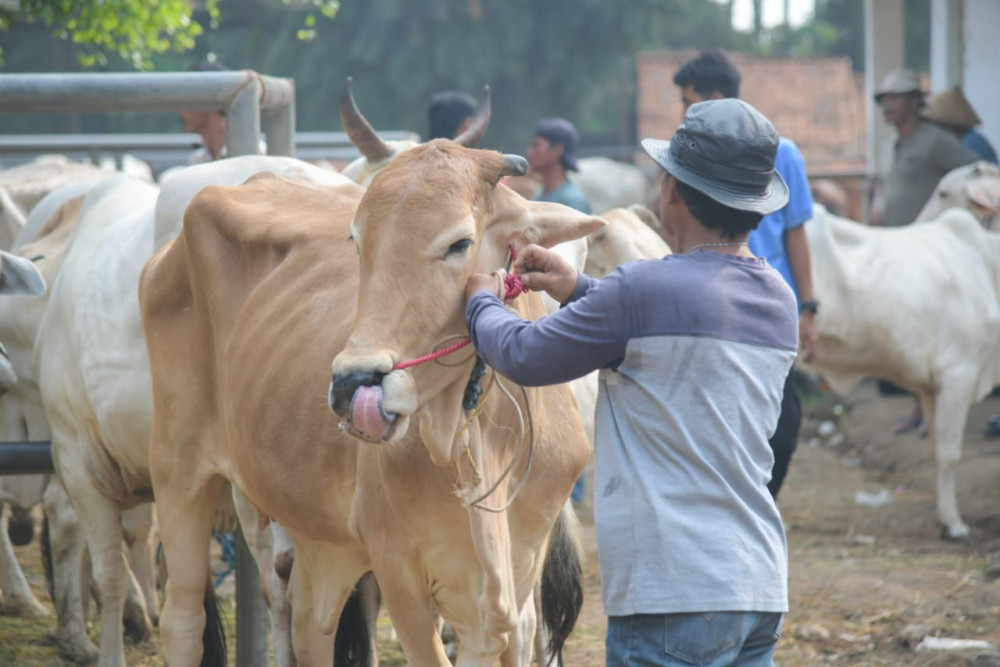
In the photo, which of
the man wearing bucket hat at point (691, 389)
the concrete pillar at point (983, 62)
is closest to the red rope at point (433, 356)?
the man wearing bucket hat at point (691, 389)

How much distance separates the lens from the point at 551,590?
412 cm

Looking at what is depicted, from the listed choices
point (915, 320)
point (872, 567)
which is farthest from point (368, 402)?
point (915, 320)

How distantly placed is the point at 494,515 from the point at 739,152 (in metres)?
1.04

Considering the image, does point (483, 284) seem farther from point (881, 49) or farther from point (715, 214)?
point (881, 49)

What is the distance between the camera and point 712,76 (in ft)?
15.9

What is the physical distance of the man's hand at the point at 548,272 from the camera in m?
2.62

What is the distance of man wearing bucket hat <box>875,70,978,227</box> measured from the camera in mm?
8539

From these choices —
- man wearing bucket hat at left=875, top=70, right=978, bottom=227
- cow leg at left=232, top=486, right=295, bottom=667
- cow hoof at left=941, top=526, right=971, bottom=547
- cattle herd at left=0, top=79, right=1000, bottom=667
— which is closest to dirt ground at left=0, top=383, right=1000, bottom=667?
cow hoof at left=941, top=526, right=971, bottom=547

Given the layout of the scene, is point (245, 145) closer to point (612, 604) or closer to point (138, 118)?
point (612, 604)

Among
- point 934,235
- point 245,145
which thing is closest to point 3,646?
point 245,145

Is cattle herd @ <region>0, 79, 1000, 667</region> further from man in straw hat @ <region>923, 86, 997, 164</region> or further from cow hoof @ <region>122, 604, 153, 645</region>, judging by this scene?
man in straw hat @ <region>923, 86, 997, 164</region>

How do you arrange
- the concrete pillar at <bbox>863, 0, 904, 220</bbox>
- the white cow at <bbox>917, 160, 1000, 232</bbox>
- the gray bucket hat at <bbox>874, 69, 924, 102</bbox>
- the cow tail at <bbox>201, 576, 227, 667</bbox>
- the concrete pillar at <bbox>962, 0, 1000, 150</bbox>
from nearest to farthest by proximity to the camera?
the cow tail at <bbox>201, 576, 227, 667</bbox> → the white cow at <bbox>917, 160, 1000, 232</bbox> → the gray bucket hat at <bbox>874, 69, 924, 102</bbox> → the concrete pillar at <bbox>962, 0, 1000, 150</bbox> → the concrete pillar at <bbox>863, 0, 904, 220</bbox>

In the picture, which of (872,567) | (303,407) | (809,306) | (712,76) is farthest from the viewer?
(872,567)

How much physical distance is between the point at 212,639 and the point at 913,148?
6.20 metres
